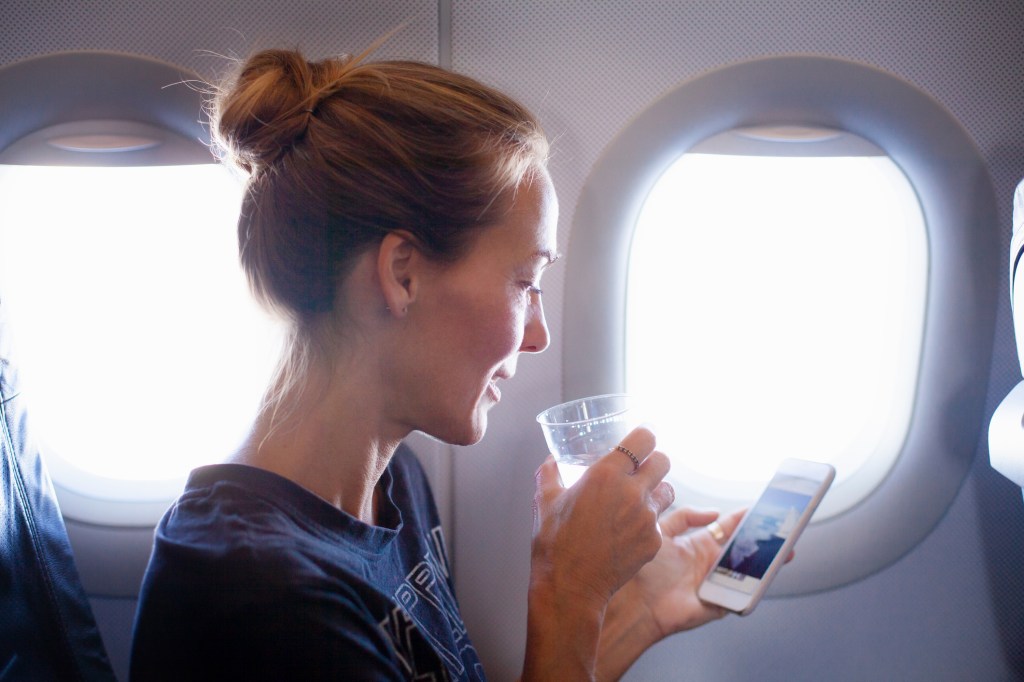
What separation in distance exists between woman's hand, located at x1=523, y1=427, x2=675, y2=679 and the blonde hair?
1.24 feet

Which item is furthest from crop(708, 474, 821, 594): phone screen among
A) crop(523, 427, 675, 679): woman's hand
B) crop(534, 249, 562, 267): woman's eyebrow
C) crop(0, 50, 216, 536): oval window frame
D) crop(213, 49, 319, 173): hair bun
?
crop(0, 50, 216, 536): oval window frame

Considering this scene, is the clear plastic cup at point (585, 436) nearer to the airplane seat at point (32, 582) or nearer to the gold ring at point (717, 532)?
the gold ring at point (717, 532)

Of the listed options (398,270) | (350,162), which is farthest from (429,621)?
(350,162)

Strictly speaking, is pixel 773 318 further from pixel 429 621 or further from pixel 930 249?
pixel 429 621

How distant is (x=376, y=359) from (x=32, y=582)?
0.56 meters

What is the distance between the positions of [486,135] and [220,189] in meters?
0.72

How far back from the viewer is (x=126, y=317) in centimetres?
154

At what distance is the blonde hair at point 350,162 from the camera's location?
898 mm

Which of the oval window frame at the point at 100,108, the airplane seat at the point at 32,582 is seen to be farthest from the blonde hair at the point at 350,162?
the airplane seat at the point at 32,582

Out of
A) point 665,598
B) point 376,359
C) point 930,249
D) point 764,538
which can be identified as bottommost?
point 665,598

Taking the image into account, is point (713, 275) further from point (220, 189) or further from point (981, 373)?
point (220, 189)

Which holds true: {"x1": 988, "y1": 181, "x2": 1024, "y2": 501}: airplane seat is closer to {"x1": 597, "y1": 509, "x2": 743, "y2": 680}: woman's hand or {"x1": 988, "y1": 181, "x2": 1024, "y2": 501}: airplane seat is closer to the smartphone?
the smartphone

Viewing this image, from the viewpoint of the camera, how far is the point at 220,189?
1.43 m

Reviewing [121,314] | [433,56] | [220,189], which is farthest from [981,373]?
[121,314]
